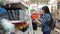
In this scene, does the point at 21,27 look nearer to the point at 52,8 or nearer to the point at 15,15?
the point at 15,15

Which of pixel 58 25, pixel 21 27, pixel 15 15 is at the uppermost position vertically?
pixel 15 15

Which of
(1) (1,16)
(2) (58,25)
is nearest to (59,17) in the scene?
(2) (58,25)

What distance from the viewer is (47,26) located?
16.0ft

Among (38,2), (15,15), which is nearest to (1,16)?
(15,15)

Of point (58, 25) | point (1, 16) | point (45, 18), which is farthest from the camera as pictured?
point (58, 25)

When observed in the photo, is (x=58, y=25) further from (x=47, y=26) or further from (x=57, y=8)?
(x=47, y=26)

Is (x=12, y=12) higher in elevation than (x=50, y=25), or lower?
higher

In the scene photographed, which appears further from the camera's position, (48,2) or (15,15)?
(48,2)

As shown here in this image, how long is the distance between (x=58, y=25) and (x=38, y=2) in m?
2.56

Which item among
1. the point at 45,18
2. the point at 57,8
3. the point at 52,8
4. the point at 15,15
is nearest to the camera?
the point at 15,15

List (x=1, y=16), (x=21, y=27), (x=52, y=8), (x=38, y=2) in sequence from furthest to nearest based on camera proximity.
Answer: (x=38, y=2), (x=52, y=8), (x=21, y=27), (x=1, y=16)

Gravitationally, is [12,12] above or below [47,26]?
above

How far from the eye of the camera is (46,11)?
4.96 m

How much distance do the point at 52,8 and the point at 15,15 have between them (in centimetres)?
565
